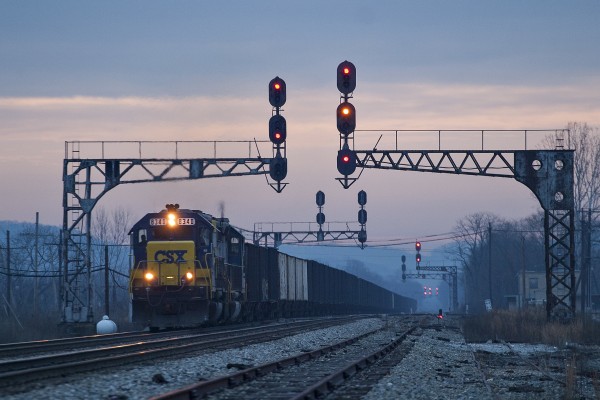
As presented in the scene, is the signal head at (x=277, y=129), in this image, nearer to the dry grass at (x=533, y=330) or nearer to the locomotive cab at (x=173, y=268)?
the locomotive cab at (x=173, y=268)

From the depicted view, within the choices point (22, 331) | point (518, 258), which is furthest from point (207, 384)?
point (518, 258)

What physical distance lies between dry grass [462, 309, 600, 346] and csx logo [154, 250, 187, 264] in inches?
416

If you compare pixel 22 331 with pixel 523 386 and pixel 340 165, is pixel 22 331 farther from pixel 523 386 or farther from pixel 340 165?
pixel 523 386

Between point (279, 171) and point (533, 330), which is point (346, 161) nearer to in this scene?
point (279, 171)

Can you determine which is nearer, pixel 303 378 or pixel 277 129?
pixel 303 378

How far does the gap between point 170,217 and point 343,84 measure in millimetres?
9503

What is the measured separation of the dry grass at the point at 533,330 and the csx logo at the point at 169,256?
10.6 meters

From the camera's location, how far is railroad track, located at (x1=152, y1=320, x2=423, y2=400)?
12.7m

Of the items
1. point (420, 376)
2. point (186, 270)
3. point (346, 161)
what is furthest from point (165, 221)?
point (420, 376)

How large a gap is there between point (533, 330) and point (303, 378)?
64.0 ft

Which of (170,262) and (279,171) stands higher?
(279,171)

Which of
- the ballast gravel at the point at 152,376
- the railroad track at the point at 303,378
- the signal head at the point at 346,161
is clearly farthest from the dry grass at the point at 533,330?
the ballast gravel at the point at 152,376

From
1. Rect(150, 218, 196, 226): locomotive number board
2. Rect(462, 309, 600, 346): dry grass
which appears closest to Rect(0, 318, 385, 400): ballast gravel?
Rect(150, 218, 196, 226): locomotive number board

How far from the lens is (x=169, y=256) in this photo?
1175 inches
